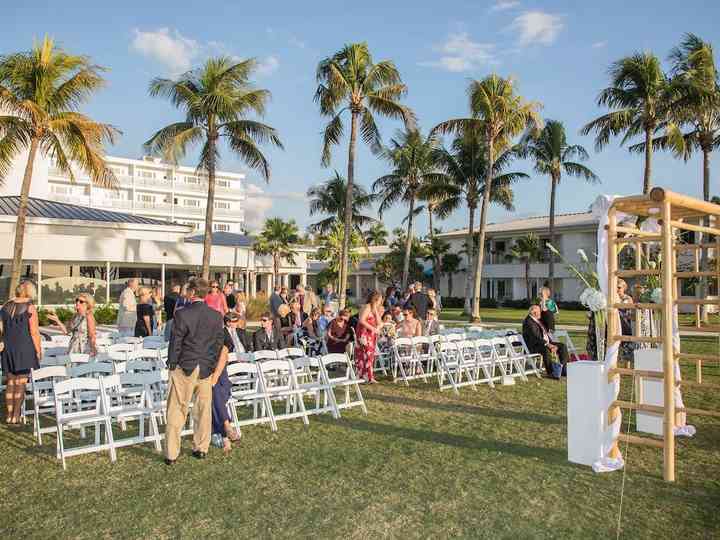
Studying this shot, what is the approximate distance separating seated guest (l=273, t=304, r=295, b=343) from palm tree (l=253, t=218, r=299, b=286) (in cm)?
2469

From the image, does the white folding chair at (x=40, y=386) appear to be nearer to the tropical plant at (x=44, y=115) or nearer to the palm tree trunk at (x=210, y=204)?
the tropical plant at (x=44, y=115)

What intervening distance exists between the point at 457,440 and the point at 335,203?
36636 mm

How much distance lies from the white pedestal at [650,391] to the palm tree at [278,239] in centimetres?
3025

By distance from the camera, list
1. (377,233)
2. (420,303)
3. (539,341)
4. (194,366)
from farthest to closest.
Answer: (377,233), (420,303), (539,341), (194,366)

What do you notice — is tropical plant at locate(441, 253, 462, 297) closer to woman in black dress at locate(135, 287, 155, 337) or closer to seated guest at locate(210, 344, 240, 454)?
woman in black dress at locate(135, 287, 155, 337)

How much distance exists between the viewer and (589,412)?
18.9 ft

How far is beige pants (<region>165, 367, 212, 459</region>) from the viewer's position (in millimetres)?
5844

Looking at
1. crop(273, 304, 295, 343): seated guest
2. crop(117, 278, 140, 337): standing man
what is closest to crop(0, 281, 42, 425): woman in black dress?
crop(117, 278, 140, 337): standing man

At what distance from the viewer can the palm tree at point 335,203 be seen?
42281mm

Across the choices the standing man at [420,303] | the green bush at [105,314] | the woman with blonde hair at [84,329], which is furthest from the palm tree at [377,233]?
the woman with blonde hair at [84,329]

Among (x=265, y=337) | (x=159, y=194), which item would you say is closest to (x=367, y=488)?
(x=265, y=337)

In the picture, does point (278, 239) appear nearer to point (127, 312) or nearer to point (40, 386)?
point (127, 312)

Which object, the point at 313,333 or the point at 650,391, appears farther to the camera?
the point at 313,333

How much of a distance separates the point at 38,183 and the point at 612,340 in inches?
1533
